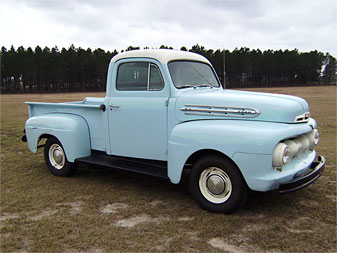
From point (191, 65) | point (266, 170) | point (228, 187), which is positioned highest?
point (191, 65)

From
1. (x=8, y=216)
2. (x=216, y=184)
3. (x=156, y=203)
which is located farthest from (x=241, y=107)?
(x=8, y=216)

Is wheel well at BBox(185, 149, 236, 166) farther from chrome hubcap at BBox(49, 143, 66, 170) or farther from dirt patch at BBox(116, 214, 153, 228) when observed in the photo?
chrome hubcap at BBox(49, 143, 66, 170)

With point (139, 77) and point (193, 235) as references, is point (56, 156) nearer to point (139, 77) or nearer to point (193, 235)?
point (139, 77)

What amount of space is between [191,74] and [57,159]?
9.75 ft

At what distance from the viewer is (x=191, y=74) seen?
4.73 m

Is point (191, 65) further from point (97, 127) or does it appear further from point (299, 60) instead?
point (299, 60)

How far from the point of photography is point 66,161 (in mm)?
5551

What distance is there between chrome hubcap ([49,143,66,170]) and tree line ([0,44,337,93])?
196ft

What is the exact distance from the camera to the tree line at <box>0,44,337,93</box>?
220ft

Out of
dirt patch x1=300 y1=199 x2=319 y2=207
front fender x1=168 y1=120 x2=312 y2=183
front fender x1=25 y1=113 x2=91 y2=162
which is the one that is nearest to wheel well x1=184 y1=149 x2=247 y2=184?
front fender x1=168 y1=120 x2=312 y2=183

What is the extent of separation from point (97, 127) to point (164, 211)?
2004 millimetres

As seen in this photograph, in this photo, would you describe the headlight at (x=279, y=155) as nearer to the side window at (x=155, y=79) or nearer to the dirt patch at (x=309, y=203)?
the dirt patch at (x=309, y=203)

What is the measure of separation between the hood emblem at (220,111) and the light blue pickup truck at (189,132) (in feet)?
0.04

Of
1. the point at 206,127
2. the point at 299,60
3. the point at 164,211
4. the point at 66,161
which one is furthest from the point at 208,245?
the point at 299,60
